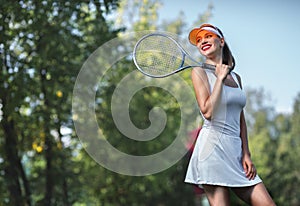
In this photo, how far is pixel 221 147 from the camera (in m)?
3.39

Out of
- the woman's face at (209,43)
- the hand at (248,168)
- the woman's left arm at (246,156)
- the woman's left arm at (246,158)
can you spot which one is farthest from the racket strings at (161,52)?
the hand at (248,168)

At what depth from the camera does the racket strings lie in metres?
3.80

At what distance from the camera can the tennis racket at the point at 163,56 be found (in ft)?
12.3

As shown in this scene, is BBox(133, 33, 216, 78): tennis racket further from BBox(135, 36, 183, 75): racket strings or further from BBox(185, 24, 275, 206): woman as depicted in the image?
BBox(185, 24, 275, 206): woman

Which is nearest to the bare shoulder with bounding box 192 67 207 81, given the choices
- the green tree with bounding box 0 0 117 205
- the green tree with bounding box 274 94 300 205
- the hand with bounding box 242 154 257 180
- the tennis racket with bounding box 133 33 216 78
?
the tennis racket with bounding box 133 33 216 78

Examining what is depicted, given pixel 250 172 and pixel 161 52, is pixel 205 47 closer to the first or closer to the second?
pixel 161 52

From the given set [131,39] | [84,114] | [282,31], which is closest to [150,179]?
[131,39]

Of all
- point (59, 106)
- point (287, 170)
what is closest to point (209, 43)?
point (59, 106)

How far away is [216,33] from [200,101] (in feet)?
1.72

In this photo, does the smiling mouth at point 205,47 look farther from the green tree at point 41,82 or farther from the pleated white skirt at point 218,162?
the green tree at point 41,82

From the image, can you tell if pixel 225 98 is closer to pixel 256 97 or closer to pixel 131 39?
pixel 131 39

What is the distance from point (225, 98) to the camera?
3354 mm

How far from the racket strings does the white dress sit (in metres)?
0.44

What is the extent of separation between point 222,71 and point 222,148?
0.46m
